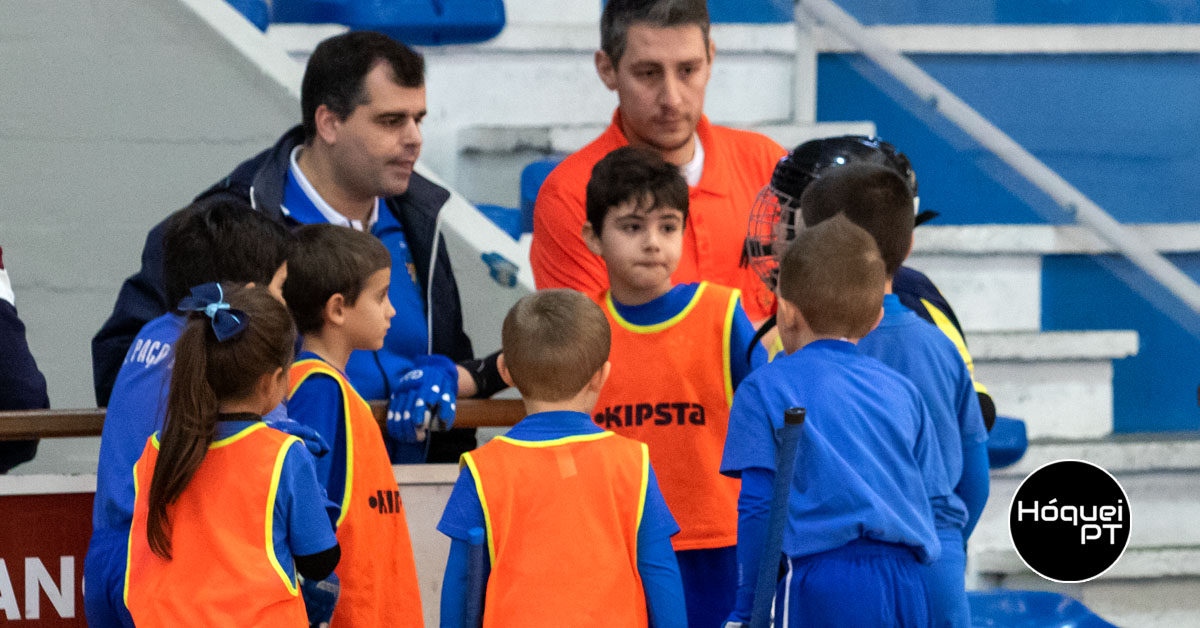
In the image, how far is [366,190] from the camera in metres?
2.62

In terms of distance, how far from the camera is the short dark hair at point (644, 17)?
2658 millimetres

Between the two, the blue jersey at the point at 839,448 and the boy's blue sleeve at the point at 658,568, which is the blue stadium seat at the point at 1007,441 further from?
the boy's blue sleeve at the point at 658,568

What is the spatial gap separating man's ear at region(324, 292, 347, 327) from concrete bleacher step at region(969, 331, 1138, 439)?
2.03 meters

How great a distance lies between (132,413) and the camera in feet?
6.68

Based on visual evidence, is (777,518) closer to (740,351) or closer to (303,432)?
(740,351)

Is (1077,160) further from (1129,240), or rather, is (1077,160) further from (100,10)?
(100,10)

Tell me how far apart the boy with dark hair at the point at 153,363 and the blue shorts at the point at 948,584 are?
1.09 metres

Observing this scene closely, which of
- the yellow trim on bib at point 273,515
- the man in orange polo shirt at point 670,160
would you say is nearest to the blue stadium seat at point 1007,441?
the man in orange polo shirt at point 670,160

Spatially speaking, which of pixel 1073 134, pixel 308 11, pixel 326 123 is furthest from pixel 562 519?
pixel 1073 134

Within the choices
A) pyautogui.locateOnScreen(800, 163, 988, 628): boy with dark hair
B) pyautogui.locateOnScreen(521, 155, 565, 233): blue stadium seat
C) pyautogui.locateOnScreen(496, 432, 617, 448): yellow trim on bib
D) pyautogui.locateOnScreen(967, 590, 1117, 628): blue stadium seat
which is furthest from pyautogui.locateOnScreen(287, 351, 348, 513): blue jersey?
pyautogui.locateOnScreen(521, 155, 565, 233): blue stadium seat

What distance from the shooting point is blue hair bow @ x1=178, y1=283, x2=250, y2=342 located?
1838 millimetres

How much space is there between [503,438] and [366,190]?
87 centimetres

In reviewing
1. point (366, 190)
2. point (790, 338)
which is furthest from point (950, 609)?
point (366, 190)

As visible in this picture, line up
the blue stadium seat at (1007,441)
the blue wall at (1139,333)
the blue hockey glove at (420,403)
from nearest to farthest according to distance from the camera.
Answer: the blue hockey glove at (420,403) → the blue stadium seat at (1007,441) → the blue wall at (1139,333)
